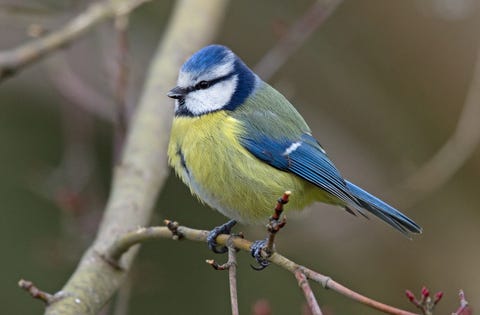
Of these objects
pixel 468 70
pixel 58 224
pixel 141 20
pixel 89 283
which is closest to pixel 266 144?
pixel 89 283

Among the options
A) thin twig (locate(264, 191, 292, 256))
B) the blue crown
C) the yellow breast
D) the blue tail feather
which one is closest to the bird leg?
thin twig (locate(264, 191, 292, 256))

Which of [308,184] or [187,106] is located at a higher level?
[187,106]

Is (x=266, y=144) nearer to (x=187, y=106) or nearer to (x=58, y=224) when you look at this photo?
(x=187, y=106)

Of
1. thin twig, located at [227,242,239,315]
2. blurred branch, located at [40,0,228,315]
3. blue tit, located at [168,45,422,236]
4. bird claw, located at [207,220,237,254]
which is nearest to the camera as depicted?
thin twig, located at [227,242,239,315]

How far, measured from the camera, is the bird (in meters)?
2.45

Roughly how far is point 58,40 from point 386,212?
1.37 meters

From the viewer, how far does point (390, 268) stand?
3.92 metres

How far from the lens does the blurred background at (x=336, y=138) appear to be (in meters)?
3.74

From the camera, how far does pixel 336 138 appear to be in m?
4.12

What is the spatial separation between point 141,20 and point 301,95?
1.03 m

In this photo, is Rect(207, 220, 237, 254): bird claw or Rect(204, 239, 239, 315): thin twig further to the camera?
Rect(207, 220, 237, 254): bird claw

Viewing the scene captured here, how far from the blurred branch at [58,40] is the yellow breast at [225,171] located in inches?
26.0

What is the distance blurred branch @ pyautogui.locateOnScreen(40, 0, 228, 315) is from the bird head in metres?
0.35

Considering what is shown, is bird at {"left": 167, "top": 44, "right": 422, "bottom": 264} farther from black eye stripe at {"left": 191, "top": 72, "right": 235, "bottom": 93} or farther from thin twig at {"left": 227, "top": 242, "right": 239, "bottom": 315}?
thin twig at {"left": 227, "top": 242, "right": 239, "bottom": 315}
